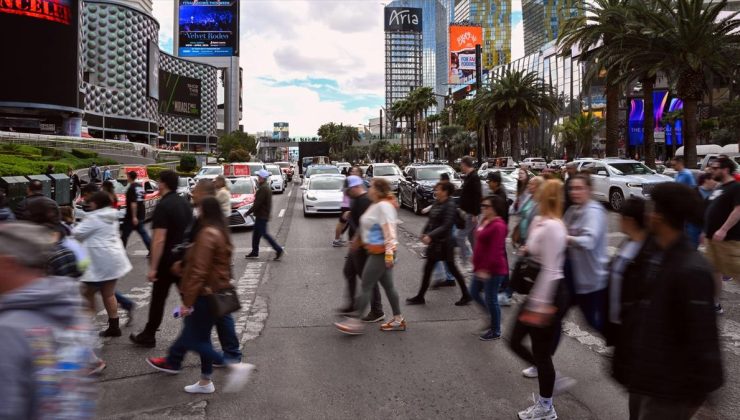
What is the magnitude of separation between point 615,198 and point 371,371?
15253 mm

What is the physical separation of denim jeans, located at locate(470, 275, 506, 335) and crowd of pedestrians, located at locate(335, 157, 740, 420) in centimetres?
1

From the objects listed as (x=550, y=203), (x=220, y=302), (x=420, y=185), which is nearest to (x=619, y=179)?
(x=420, y=185)

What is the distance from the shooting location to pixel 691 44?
2444 centimetres

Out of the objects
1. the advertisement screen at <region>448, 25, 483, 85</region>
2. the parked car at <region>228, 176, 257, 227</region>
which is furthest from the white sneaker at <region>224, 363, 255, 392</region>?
the advertisement screen at <region>448, 25, 483, 85</region>

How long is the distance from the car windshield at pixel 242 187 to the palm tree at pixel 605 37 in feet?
63.3

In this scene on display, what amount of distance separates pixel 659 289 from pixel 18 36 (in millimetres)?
66007

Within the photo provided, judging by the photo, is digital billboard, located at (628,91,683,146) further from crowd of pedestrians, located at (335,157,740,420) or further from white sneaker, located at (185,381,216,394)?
white sneaker, located at (185,381,216,394)

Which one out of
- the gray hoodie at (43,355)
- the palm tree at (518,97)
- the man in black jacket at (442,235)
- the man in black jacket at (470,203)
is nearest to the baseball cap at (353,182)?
the man in black jacket at (442,235)

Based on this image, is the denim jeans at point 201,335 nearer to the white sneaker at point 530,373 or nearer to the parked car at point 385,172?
the white sneaker at point 530,373

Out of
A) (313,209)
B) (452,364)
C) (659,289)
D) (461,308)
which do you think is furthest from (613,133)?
(659,289)

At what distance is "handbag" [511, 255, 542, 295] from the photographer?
4051 mm

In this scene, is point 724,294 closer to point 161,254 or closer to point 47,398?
point 161,254

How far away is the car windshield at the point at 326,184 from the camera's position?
19828 mm

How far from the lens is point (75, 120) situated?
63.6 m
